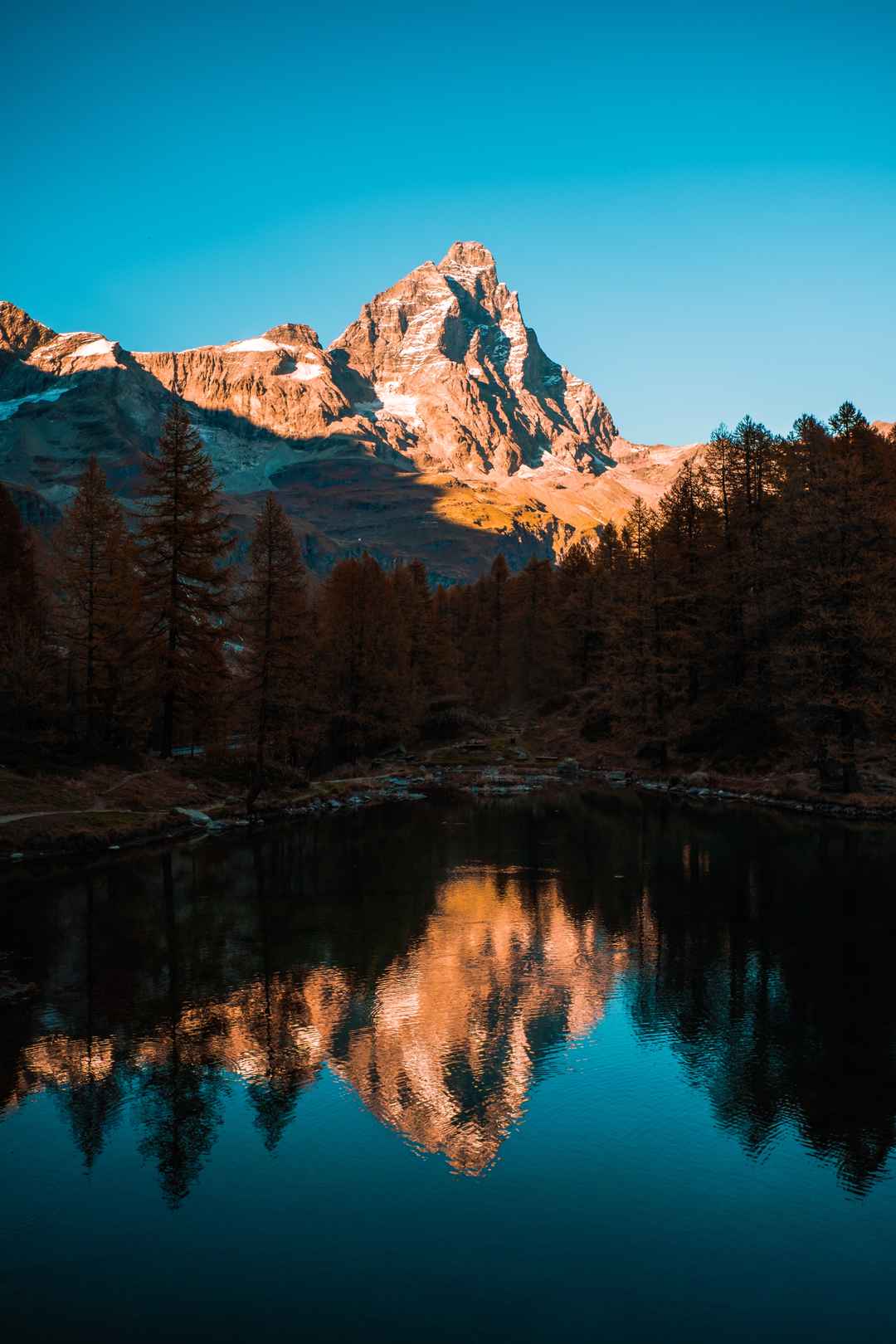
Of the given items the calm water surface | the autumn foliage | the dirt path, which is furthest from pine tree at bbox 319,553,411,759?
the calm water surface

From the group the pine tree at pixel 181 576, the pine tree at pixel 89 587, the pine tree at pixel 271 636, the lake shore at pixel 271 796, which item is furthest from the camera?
the pine tree at pixel 181 576

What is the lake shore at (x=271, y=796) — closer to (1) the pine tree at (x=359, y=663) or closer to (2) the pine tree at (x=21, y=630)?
(1) the pine tree at (x=359, y=663)

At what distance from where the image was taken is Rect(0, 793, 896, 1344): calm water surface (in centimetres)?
1103

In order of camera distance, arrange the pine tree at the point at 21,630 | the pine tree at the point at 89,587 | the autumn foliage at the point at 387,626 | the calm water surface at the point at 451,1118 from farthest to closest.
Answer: the pine tree at the point at 89,587 < the autumn foliage at the point at 387,626 < the pine tree at the point at 21,630 < the calm water surface at the point at 451,1118

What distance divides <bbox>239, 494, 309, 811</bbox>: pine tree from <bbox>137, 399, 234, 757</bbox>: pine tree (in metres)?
2.40

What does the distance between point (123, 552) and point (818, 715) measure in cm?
3841

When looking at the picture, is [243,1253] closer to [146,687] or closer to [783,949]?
[783,949]

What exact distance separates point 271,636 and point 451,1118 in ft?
125

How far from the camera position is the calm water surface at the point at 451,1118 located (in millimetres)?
11031

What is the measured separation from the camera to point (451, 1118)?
15.6 meters

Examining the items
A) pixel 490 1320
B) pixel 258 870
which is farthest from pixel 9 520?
pixel 490 1320

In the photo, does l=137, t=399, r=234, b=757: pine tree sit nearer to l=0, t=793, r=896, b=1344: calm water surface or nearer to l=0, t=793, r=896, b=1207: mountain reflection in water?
l=0, t=793, r=896, b=1207: mountain reflection in water

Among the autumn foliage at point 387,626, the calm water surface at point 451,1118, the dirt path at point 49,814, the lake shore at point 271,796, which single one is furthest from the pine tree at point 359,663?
the calm water surface at point 451,1118

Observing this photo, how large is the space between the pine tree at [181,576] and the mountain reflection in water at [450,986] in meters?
14.8
